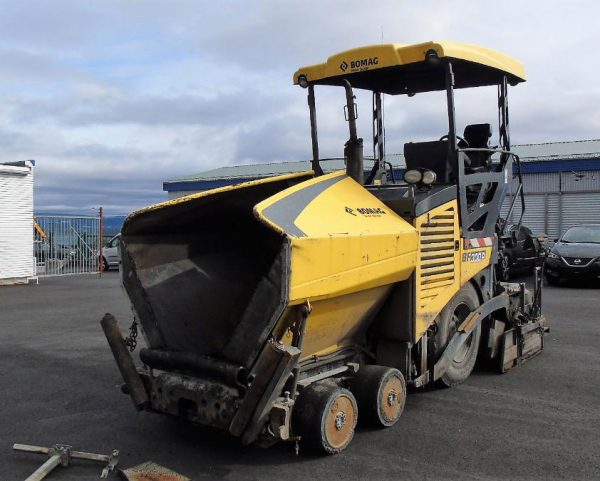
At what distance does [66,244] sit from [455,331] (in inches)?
635

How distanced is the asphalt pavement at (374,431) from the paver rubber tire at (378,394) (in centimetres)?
12

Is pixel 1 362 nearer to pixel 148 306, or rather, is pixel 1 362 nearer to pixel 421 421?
pixel 148 306

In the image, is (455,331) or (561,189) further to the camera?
(561,189)

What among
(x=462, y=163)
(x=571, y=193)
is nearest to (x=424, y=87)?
(x=462, y=163)

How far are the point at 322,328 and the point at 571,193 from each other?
21.3 metres

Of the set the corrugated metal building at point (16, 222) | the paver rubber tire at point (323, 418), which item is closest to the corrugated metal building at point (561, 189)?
the corrugated metal building at point (16, 222)

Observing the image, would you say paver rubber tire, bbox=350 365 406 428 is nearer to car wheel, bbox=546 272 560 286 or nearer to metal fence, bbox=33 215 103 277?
car wheel, bbox=546 272 560 286

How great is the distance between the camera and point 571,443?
4.52m

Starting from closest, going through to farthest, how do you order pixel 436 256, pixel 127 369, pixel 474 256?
pixel 127 369, pixel 436 256, pixel 474 256

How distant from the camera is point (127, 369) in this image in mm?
4465

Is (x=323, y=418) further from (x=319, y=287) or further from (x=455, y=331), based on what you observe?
(x=455, y=331)

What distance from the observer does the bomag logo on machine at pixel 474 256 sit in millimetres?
5680

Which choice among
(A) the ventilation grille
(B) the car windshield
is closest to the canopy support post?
(A) the ventilation grille

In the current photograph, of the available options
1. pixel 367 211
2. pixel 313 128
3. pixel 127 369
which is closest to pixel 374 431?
Result: pixel 367 211
